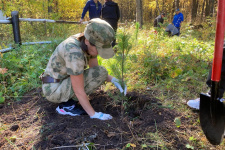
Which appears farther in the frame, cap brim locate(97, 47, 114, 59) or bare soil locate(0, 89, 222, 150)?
cap brim locate(97, 47, 114, 59)

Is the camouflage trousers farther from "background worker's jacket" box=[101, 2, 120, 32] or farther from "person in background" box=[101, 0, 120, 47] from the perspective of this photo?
"background worker's jacket" box=[101, 2, 120, 32]

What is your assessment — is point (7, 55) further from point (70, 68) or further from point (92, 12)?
point (92, 12)

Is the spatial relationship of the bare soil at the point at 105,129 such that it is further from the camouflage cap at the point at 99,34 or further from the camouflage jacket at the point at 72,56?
the camouflage cap at the point at 99,34

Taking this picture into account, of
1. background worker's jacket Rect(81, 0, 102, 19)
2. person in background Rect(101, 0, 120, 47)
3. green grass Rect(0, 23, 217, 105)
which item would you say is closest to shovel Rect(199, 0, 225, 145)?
green grass Rect(0, 23, 217, 105)

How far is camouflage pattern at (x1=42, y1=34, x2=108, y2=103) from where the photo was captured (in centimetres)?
170

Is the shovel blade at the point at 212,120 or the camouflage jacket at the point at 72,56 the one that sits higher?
the camouflage jacket at the point at 72,56

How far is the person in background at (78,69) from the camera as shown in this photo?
1.64m

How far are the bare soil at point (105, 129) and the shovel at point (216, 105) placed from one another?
0.13 meters

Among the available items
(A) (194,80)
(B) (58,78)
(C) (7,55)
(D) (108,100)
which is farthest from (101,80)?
(C) (7,55)

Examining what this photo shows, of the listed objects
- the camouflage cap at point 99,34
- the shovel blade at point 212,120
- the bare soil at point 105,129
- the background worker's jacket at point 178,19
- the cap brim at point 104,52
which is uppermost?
the background worker's jacket at point 178,19

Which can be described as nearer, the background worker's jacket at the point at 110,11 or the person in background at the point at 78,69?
the person in background at the point at 78,69

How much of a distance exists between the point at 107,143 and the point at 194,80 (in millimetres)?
1891

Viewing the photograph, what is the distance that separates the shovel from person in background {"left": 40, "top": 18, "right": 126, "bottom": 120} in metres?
0.86

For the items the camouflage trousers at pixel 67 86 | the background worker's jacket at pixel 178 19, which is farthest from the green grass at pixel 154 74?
the background worker's jacket at pixel 178 19
